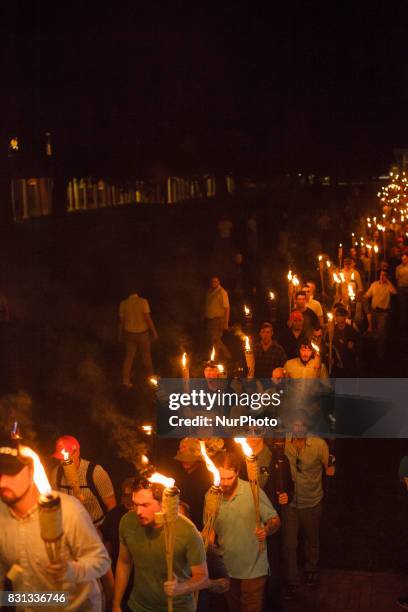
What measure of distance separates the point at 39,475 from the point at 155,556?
4.66ft

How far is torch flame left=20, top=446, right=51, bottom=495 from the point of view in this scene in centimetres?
373

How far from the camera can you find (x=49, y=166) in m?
31.7

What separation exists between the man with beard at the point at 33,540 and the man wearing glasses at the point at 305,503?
3.21 metres

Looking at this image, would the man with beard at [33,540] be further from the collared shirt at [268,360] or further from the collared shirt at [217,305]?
the collared shirt at [217,305]

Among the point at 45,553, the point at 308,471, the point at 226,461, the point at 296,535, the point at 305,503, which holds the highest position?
the point at 45,553

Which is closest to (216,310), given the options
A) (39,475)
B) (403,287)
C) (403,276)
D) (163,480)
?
(403,276)

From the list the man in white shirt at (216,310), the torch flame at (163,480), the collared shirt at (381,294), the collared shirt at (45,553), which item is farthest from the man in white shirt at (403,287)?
the collared shirt at (45,553)

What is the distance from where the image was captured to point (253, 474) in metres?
5.67

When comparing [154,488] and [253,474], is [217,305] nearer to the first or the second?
[253,474]

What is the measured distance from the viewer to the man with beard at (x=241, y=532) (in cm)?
607

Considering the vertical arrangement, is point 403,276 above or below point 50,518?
below

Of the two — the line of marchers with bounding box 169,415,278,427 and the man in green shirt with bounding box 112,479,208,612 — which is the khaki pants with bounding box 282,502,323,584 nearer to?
the line of marchers with bounding box 169,415,278,427

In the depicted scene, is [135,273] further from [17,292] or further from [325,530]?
[325,530]

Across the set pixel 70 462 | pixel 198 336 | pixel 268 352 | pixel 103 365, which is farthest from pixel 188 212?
pixel 70 462
